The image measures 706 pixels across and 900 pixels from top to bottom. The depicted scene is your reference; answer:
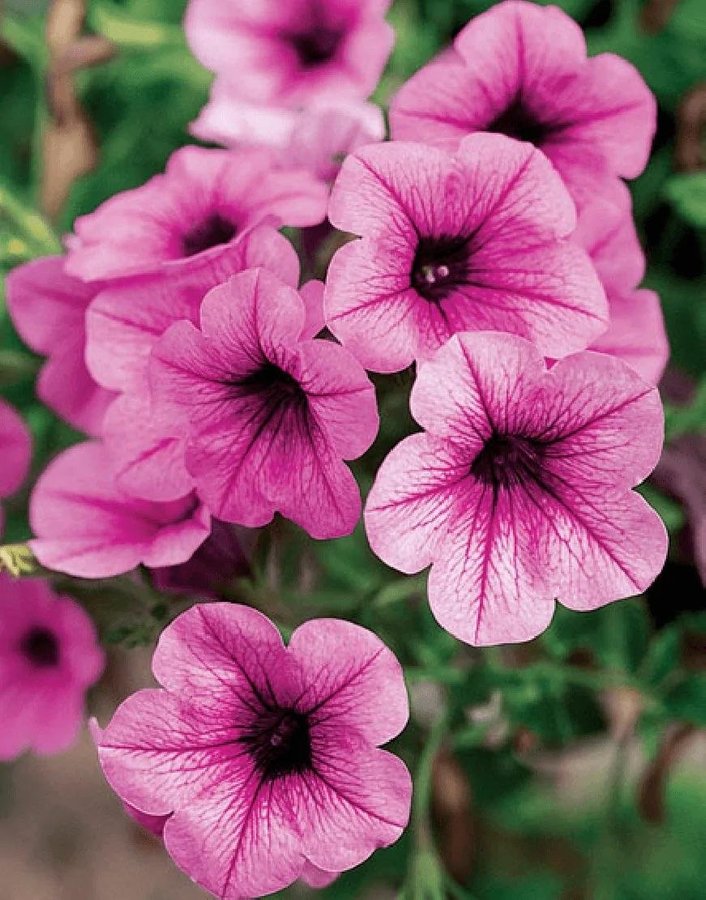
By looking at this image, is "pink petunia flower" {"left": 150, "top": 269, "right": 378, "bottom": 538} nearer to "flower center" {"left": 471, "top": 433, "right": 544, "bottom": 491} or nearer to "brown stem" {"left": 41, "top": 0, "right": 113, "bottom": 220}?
"flower center" {"left": 471, "top": 433, "right": 544, "bottom": 491}

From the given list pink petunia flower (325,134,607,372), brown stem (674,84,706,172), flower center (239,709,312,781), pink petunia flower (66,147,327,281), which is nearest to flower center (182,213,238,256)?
pink petunia flower (66,147,327,281)

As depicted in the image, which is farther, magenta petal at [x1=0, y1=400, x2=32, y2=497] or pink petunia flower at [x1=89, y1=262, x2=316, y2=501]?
magenta petal at [x1=0, y1=400, x2=32, y2=497]

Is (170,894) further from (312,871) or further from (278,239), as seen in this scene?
(278,239)

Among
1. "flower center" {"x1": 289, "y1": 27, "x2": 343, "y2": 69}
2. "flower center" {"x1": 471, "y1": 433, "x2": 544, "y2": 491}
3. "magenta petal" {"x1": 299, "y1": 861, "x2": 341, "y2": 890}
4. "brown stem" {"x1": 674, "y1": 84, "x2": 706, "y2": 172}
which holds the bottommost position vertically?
"magenta petal" {"x1": 299, "y1": 861, "x2": 341, "y2": 890}

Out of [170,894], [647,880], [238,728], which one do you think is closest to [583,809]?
[647,880]

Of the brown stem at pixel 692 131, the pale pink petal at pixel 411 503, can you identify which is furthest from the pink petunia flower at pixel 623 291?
the brown stem at pixel 692 131

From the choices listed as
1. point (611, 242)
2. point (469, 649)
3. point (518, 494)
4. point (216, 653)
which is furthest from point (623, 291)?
point (469, 649)
